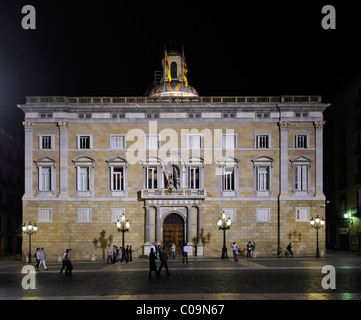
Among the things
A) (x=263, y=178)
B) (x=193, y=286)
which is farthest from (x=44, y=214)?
(x=193, y=286)

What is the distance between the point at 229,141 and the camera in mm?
53500

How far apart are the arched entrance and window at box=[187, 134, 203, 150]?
7.35 metres

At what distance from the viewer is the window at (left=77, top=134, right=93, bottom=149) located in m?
53.6

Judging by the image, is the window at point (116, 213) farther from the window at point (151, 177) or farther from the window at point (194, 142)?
the window at point (194, 142)

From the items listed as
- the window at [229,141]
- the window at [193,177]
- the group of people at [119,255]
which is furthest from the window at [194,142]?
the group of people at [119,255]

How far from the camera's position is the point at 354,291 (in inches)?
864

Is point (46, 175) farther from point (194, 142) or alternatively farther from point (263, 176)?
point (263, 176)

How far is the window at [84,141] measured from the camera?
53562 millimetres

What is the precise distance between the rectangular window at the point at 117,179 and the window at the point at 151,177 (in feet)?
8.38

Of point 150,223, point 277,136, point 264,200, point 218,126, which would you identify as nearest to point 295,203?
point 264,200

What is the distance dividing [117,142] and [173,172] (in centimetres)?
698

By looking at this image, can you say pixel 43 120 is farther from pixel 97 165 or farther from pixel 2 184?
pixel 2 184

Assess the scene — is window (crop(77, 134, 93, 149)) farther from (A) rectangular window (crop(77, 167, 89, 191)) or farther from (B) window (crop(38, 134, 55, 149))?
(B) window (crop(38, 134, 55, 149))

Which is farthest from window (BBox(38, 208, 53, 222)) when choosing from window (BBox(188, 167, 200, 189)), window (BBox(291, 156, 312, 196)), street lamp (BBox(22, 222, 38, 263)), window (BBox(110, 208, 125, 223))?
window (BBox(291, 156, 312, 196))
